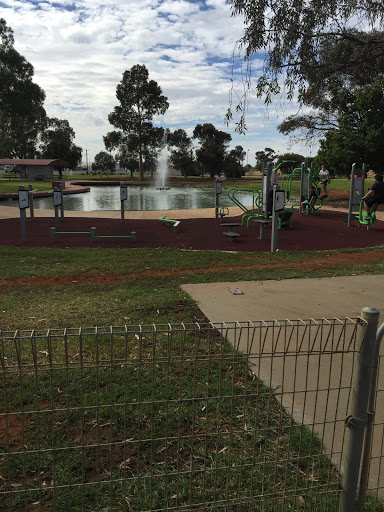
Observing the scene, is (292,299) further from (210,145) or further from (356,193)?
(210,145)

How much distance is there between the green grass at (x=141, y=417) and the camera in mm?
2260

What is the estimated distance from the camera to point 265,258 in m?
9.37

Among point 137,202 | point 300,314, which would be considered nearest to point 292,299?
point 300,314

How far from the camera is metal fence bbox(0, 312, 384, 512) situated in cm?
213

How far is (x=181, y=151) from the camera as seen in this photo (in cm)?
7256

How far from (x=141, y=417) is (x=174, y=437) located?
940 mm

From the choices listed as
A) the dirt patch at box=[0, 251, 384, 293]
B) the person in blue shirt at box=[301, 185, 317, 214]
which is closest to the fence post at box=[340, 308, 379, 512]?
the dirt patch at box=[0, 251, 384, 293]

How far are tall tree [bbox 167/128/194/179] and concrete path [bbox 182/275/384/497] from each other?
67.1 m

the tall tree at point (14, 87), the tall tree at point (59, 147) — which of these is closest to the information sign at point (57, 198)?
the tall tree at point (14, 87)

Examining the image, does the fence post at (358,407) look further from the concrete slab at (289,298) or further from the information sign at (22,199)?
the information sign at (22,199)

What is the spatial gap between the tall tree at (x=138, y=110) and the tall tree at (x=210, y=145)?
6974 mm

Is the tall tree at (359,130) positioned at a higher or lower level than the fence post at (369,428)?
higher

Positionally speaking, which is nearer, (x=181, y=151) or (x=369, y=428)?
(x=369, y=428)

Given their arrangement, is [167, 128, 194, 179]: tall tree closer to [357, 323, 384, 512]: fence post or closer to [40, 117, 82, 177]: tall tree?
[40, 117, 82, 177]: tall tree
